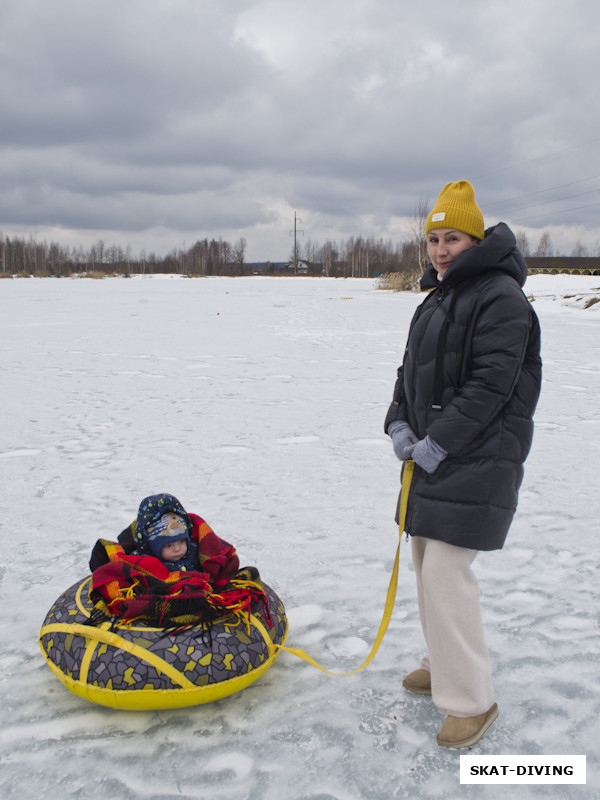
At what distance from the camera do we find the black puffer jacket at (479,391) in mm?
1912

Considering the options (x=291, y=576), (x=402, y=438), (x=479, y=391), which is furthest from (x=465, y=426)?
(x=291, y=576)

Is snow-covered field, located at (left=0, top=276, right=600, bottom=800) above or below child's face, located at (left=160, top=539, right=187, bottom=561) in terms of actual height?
below

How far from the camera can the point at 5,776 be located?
78.2 inches

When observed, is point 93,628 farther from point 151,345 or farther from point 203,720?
point 151,345

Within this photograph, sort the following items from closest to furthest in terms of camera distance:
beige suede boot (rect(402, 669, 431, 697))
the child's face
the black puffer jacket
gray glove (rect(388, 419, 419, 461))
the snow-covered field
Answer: the black puffer jacket
the snow-covered field
gray glove (rect(388, 419, 419, 461))
beige suede boot (rect(402, 669, 431, 697))
the child's face

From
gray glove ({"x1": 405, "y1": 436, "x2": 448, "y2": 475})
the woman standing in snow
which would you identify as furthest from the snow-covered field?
gray glove ({"x1": 405, "y1": 436, "x2": 448, "y2": 475})

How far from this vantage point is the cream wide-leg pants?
80.6 inches

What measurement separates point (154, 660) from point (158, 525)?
70 centimetres

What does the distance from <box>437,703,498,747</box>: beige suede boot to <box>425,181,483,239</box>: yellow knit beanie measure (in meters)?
1.68

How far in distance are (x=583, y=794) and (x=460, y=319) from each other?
1553 millimetres

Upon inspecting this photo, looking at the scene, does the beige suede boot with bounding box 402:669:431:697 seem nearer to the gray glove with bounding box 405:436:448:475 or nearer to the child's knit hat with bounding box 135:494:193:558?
the gray glove with bounding box 405:436:448:475

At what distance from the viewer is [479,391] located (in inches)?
75.2

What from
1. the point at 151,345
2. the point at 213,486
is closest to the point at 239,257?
the point at 151,345

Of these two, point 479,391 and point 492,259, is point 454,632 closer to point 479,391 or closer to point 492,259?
point 479,391
